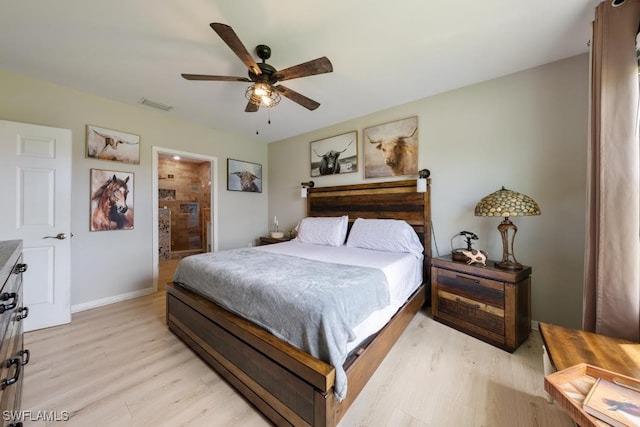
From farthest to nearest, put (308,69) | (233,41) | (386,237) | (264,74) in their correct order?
(386,237) < (264,74) < (308,69) < (233,41)

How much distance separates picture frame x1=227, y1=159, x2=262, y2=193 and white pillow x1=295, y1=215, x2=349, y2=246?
1.57 meters

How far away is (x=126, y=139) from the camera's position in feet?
10.4

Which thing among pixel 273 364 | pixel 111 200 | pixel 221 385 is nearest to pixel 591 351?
pixel 273 364

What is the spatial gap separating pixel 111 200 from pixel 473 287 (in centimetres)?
425

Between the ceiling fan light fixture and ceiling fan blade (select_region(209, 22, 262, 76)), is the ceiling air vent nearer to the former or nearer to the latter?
the ceiling fan light fixture

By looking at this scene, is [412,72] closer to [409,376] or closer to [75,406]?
[409,376]

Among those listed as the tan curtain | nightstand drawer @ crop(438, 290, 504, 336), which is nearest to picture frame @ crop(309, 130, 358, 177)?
nightstand drawer @ crop(438, 290, 504, 336)

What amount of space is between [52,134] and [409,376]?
13.1 ft

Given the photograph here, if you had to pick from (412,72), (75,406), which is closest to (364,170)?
(412,72)

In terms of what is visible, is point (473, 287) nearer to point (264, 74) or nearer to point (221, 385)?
point (221, 385)

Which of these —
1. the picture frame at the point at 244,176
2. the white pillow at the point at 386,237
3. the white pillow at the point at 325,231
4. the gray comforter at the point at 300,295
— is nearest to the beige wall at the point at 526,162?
the white pillow at the point at 386,237

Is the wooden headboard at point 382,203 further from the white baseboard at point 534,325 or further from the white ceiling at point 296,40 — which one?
the white ceiling at point 296,40

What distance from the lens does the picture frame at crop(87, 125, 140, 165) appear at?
292cm

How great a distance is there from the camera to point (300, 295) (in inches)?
55.3
